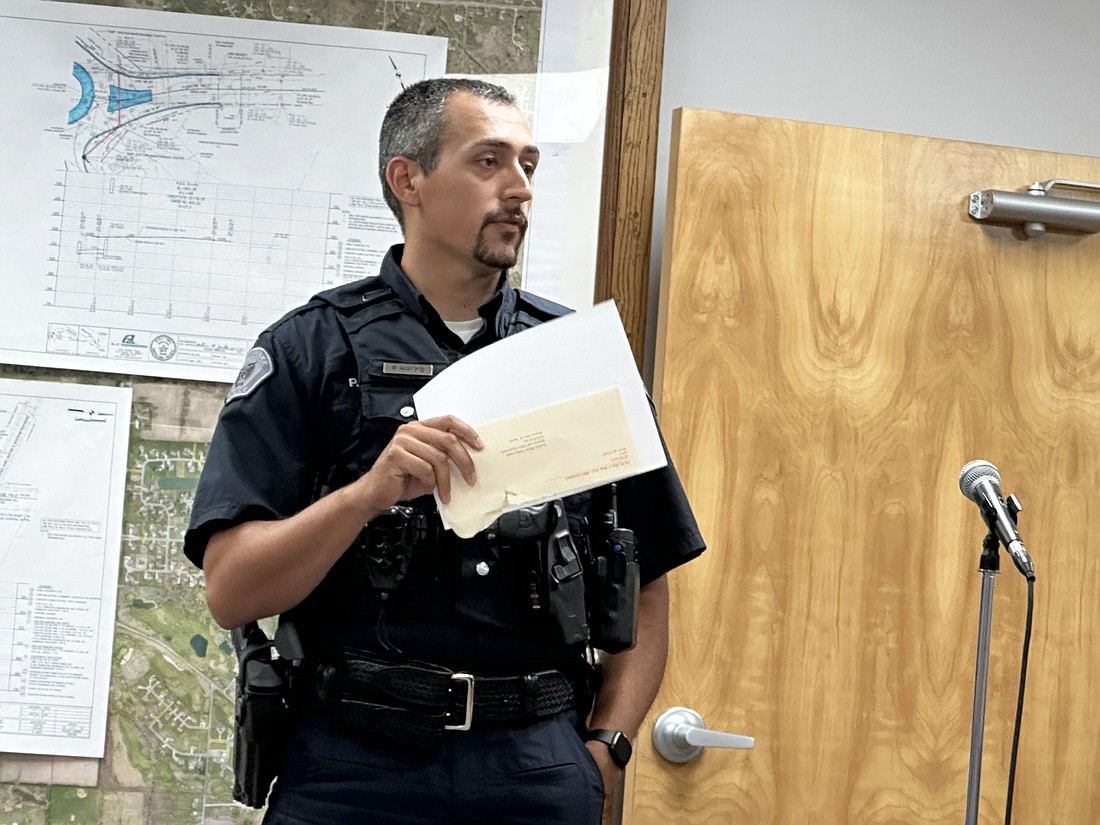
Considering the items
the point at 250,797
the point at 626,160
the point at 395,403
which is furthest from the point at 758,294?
the point at 250,797

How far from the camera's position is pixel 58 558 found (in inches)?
88.0

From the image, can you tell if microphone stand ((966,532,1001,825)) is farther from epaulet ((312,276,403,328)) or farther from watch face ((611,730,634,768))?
epaulet ((312,276,403,328))

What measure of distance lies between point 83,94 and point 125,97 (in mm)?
74

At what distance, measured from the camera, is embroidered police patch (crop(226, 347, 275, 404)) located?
151cm

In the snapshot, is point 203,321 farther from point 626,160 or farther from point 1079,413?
point 1079,413

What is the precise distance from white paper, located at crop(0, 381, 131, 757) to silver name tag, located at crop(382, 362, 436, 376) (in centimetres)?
90

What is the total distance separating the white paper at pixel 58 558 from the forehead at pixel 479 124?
0.94 m

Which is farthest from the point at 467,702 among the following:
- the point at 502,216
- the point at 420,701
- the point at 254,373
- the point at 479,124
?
the point at 479,124

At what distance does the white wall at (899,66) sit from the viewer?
2471 millimetres

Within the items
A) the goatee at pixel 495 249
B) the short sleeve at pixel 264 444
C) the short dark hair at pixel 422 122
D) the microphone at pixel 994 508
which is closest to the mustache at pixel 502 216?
the goatee at pixel 495 249

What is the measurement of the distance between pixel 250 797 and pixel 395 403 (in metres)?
0.51

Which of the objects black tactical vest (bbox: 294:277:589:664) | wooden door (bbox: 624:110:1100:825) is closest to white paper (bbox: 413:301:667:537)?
black tactical vest (bbox: 294:277:589:664)

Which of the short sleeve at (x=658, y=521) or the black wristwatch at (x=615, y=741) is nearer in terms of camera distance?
the black wristwatch at (x=615, y=741)

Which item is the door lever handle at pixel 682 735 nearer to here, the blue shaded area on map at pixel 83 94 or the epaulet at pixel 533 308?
the epaulet at pixel 533 308
